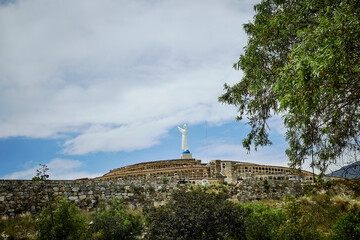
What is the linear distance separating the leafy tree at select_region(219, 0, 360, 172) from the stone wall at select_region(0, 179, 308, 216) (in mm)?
7899

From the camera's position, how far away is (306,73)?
6516mm

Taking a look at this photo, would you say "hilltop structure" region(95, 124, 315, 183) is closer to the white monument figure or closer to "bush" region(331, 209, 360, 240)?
the white monument figure

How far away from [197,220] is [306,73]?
5.65 m

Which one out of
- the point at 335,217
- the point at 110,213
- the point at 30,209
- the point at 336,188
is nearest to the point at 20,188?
the point at 30,209

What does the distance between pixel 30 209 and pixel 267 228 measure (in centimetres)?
1106

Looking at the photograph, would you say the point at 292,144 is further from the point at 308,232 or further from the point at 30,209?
the point at 30,209

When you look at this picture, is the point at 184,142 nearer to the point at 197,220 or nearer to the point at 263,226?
the point at 263,226

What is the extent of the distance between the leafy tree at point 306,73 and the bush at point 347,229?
6.61 feet

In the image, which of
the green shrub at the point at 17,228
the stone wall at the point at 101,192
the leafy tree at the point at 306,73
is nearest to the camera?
the leafy tree at the point at 306,73

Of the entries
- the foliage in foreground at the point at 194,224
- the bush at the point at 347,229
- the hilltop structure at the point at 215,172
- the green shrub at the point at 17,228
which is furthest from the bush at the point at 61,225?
the hilltop structure at the point at 215,172

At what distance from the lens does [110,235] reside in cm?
1069

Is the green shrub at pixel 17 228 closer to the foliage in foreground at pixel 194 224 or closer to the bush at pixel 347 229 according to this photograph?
the foliage in foreground at pixel 194 224

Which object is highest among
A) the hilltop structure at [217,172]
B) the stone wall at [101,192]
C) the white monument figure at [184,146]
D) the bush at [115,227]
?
the white monument figure at [184,146]

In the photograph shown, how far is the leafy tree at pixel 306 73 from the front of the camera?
6.47 metres
